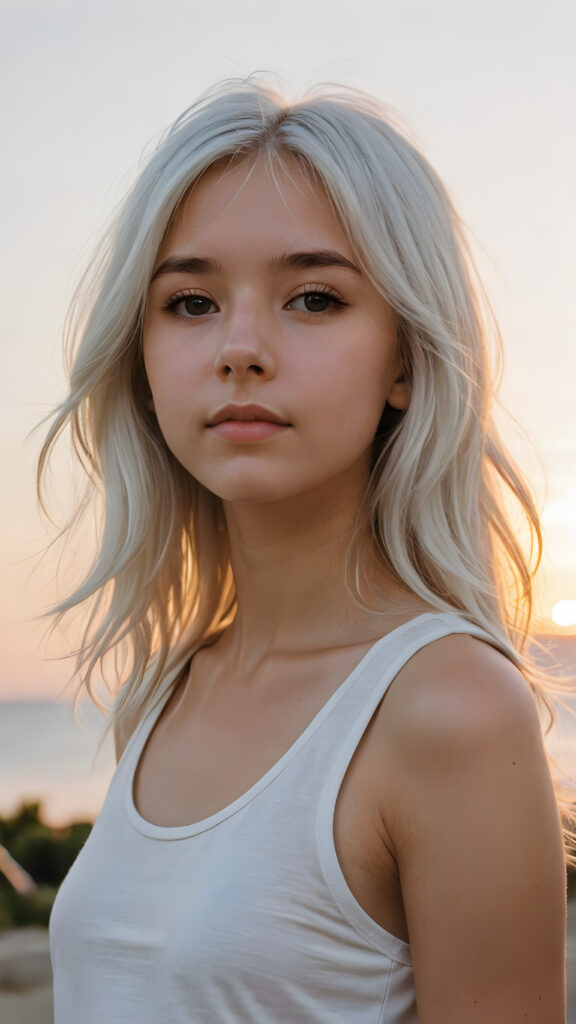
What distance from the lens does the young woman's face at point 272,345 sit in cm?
161

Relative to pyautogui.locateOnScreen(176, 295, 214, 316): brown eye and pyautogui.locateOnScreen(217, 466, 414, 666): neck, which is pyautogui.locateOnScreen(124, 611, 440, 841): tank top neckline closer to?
pyautogui.locateOnScreen(217, 466, 414, 666): neck

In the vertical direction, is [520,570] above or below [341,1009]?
above

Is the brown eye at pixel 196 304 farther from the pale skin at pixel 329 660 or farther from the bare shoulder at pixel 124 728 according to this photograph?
the bare shoulder at pixel 124 728

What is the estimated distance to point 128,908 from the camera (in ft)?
5.27

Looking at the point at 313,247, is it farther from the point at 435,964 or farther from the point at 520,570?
the point at 435,964

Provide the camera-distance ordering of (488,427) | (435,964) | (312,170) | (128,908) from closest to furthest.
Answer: (435,964) < (128,908) < (312,170) < (488,427)

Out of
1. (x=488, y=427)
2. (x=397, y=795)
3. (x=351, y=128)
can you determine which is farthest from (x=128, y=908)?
(x=351, y=128)

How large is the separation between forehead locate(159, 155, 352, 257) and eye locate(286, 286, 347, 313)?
0.24 ft

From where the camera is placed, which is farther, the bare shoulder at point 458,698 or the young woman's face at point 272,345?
the young woman's face at point 272,345

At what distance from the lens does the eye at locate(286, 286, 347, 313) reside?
1.65 meters

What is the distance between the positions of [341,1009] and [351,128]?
1403 millimetres

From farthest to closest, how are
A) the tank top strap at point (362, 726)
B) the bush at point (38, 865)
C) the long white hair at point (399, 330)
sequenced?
the bush at point (38, 865) < the long white hair at point (399, 330) < the tank top strap at point (362, 726)

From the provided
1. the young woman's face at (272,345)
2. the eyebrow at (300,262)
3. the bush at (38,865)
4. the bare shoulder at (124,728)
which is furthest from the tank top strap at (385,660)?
the bush at (38,865)

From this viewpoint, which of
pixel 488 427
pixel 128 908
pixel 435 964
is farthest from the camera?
pixel 488 427
